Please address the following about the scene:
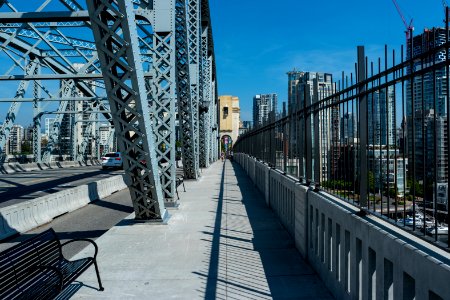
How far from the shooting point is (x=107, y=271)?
20.3 feet

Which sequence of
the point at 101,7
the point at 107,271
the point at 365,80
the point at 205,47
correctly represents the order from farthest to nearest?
the point at 205,47 → the point at 101,7 → the point at 107,271 → the point at 365,80

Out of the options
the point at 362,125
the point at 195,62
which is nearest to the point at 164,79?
the point at 362,125

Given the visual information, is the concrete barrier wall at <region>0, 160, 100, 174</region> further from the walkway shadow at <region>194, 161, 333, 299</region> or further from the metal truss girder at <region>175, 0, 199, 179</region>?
the walkway shadow at <region>194, 161, 333, 299</region>

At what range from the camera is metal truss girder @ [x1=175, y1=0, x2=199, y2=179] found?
16.4m

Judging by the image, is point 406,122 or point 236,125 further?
point 236,125

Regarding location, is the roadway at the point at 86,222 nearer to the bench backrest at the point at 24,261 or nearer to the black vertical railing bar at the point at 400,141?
the bench backrest at the point at 24,261

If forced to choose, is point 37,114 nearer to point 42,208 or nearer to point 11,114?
point 11,114

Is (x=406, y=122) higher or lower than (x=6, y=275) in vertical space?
higher

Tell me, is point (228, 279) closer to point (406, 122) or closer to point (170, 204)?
point (406, 122)

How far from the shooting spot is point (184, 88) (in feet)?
56.6

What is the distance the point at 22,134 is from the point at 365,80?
141 metres

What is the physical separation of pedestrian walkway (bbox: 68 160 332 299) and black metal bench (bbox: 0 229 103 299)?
0.39 meters

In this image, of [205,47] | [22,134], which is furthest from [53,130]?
[22,134]

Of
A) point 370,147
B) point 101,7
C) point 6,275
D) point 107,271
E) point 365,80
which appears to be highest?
point 101,7
